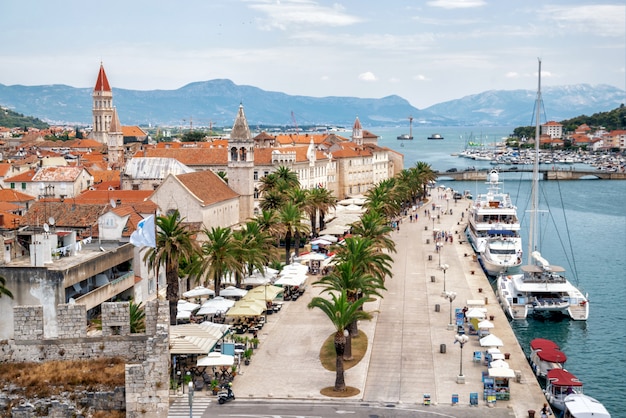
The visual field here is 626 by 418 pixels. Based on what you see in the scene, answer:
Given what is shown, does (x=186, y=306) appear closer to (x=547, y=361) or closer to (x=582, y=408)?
(x=547, y=361)

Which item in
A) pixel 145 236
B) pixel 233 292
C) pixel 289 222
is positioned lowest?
pixel 233 292

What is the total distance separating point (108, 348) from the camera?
25391 millimetres

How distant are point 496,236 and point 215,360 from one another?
53.7 meters

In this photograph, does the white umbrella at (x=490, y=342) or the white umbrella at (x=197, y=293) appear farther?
the white umbrella at (x=197, y=293)

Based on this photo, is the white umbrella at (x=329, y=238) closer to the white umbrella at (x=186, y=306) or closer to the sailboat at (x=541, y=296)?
the sailboat at (x=541, y=296)

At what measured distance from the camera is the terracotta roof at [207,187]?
78250 millimetres

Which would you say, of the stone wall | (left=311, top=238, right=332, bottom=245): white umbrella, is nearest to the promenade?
the stone wall

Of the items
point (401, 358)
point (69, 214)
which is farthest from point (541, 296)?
point (69, 214)

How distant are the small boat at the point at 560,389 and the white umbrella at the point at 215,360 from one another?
16.9 metres

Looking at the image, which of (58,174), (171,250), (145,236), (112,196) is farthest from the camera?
(58,174)

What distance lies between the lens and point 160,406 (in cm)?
2527

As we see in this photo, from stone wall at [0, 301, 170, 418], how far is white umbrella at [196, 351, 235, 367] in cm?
1359

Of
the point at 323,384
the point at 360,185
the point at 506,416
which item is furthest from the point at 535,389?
the point at 360,185

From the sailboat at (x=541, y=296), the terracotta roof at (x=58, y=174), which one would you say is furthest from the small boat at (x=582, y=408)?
the terracotta roof at (x=58, y=174)
